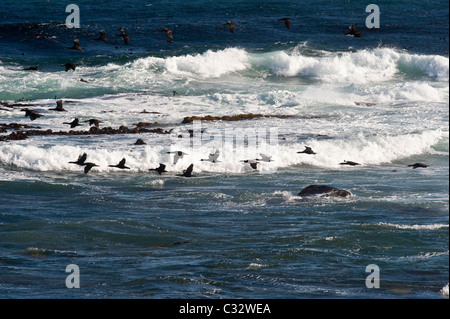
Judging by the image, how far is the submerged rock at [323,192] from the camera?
17.2 meters

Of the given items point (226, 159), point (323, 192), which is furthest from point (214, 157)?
point (323, 192)

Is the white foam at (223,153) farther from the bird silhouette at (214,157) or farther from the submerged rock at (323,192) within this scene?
the submerged rock at (323,192)

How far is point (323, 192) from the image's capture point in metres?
17.2

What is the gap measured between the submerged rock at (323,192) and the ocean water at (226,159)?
0.25 m

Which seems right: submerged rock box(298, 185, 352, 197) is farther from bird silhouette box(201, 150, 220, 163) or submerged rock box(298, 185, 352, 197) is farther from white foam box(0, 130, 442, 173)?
bird silhouette box(201, 150, 220, 163)

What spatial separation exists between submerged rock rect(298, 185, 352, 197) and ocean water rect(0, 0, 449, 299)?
0.82 ft

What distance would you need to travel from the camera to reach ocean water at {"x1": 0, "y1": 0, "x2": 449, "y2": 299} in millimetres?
11867

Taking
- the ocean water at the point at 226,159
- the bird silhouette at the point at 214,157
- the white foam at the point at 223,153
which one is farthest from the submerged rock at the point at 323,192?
the bird silhouette at the point at 214,157

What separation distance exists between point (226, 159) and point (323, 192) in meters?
5.14

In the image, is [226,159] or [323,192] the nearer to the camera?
[323,192]

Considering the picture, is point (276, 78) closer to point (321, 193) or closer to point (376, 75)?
point (376, 75)

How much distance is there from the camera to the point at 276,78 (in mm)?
40969

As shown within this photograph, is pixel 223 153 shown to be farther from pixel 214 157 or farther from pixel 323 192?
pixel 323 192

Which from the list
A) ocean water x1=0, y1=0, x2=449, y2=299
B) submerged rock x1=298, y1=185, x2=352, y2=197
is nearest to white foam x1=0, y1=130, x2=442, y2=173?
ocean water x1=0, y1=0, x2=449, y2=299
